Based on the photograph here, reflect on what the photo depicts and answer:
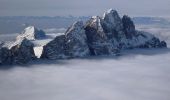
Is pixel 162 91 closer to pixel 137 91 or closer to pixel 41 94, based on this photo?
pixel 137 91

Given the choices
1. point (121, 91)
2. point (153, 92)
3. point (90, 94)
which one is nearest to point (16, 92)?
point (90, 94)

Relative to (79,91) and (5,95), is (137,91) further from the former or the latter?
(5,95)

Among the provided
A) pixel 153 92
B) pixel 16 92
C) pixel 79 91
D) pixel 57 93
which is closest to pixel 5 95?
pixel 16 92

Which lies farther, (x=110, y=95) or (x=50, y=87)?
(x=50, y=87)

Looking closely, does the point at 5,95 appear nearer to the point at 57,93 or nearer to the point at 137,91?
the point at 57,93

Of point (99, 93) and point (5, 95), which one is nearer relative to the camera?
point (5, 95)

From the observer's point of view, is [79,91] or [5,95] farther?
[79,91]

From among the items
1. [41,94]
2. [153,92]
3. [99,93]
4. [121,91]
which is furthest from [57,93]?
[153,92]
